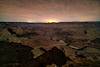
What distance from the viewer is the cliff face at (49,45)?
4.40 feet

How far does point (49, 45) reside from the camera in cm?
150

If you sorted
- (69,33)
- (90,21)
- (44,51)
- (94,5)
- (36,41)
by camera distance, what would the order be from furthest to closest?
(94,5)
(90,21)
(69,33)
(36,41)
(44,51)

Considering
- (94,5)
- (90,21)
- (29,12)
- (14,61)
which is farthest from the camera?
(94,5)

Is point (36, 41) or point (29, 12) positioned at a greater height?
point (29, 12)

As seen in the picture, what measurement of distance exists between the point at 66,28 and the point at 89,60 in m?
0.45

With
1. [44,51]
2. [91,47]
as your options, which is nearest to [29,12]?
[44,51]

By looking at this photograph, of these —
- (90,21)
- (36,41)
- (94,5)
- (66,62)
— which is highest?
(94,5)

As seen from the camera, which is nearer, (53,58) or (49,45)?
(53,58)

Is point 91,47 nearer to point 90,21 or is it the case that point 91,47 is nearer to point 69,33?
point 69,33

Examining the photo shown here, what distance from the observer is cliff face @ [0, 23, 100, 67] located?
134cm

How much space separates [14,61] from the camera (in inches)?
52.4

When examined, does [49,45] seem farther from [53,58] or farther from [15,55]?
[15,55]

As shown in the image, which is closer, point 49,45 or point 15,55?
point 15,55

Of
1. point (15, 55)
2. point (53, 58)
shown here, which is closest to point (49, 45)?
point (53, 58)
